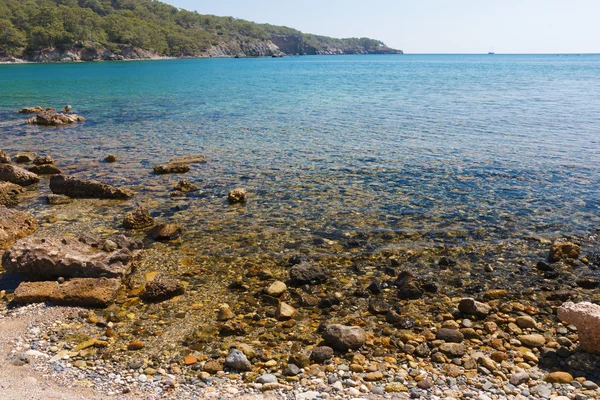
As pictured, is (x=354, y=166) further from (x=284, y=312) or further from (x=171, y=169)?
(x=284, y=312)

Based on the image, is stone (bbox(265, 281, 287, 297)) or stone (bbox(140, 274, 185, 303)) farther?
stone (bbox(265, 281, 287, 297))

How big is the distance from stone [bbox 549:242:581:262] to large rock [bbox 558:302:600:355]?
377 centimetres

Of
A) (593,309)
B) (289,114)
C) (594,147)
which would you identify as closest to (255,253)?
(593,309)

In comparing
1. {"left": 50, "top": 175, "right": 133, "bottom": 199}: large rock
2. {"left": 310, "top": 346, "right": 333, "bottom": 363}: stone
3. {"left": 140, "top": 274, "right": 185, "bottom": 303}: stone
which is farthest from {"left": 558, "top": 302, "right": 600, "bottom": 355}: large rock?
{"left": 50, "top": 175, "right": 133, "bottom": 199}: large rock

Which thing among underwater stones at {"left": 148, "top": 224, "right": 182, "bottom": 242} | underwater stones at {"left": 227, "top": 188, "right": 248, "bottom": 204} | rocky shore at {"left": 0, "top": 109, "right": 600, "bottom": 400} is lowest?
rocky shore at {"left": 0, "top": 109, "right": 600, "bottom": 400}

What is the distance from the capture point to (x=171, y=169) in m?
20.0

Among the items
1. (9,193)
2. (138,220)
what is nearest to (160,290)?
(138,220)

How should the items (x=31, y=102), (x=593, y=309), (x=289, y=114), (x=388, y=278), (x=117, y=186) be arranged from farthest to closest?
(x=31, y=102) → (x=289, y=114) → (x=117, y=186) → (x=388, y=278) → (x=593, y=309)

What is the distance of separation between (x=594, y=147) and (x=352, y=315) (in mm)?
22269

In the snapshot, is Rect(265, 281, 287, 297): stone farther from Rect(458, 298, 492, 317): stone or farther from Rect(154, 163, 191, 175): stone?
Rect(154, 163, 191, 175): stone

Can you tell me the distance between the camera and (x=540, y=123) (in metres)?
33.0

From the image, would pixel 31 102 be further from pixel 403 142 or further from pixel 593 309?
pixel 593 309

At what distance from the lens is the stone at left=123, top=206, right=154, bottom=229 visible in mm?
13727

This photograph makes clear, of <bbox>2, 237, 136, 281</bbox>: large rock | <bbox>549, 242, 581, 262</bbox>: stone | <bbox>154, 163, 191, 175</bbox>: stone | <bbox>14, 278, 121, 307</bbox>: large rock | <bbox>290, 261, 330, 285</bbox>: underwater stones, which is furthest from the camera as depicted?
<bbox>154, 163, 191, 175</bbox>: stone
